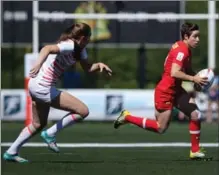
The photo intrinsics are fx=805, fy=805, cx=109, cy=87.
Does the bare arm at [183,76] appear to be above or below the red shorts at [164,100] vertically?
above

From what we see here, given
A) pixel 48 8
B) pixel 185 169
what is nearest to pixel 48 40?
pixel 48 8

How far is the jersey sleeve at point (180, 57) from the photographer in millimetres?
9500

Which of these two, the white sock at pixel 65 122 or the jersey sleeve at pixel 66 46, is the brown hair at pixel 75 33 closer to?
the jersey sleeve at pixel 66 46

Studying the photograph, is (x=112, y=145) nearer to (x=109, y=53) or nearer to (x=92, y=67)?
(x=92, y=67)

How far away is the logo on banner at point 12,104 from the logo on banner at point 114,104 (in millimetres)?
2297

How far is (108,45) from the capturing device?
22.0 metres

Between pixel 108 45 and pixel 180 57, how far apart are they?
1249 centimetres

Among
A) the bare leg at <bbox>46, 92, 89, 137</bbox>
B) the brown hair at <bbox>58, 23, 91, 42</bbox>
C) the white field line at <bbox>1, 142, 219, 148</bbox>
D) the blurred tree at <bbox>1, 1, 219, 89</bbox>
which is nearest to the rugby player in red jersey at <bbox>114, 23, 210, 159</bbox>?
the bare leg at <bbox>46, 92, 89, 137</bbox>

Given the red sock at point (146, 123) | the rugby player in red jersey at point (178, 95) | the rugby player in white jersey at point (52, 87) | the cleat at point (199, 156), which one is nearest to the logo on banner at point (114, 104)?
the red sock at point (146, 123)

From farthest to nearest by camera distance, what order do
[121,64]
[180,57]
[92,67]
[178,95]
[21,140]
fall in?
1. [121,64]
2. [178,95]
3. [180,57]
4. [92,67]
5. [21,140]

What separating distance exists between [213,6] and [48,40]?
450 centimetres

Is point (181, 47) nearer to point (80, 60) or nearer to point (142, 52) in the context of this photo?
point (80, 60)

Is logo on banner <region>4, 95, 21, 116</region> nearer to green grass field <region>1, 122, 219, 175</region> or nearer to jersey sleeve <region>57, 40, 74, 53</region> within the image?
green grass field <region>1, 122, 219, 175</region>

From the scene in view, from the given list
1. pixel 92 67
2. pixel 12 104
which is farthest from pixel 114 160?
pixel 12 104
